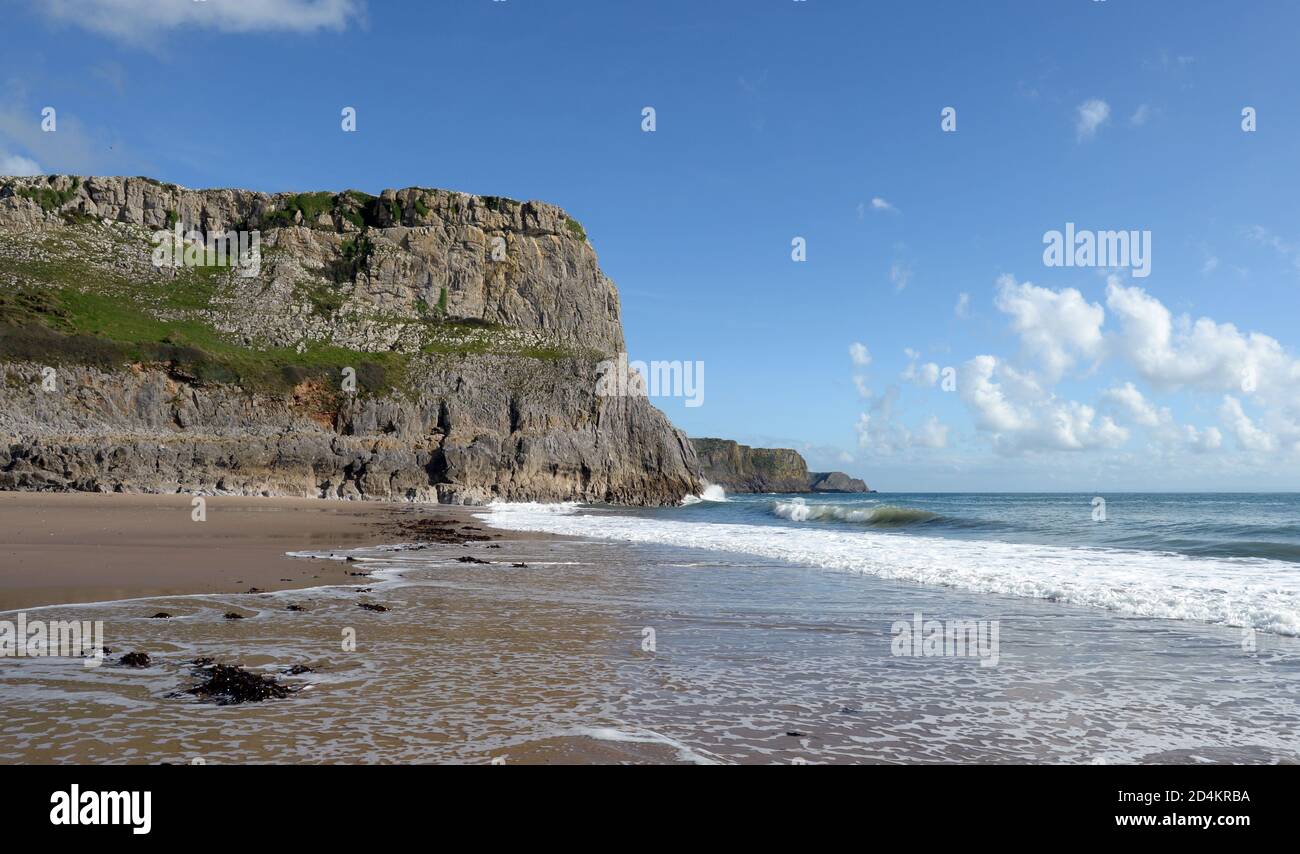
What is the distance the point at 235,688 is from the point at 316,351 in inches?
2950

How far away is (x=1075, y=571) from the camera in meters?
16.3

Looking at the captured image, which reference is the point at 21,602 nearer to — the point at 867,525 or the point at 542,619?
the point at 542,619

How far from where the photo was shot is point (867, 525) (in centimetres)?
3975

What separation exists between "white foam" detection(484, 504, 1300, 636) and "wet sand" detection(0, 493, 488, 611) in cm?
1139

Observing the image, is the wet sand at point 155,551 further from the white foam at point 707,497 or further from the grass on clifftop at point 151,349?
the white foam at point 707,497

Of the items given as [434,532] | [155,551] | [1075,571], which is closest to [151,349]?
[434,532]

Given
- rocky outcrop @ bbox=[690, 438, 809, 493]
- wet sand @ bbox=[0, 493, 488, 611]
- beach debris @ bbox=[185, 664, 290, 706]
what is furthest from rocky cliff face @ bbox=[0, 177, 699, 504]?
rocky outcrop @ bbox=[690, 438, 809, 493]

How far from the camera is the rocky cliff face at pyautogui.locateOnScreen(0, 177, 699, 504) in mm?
54844

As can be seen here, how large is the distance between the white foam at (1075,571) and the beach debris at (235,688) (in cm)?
1165

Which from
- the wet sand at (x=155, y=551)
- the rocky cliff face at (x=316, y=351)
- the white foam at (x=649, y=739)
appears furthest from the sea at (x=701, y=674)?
the rocky cliff face at (x=316, y=351)

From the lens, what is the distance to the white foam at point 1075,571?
1148 cm
